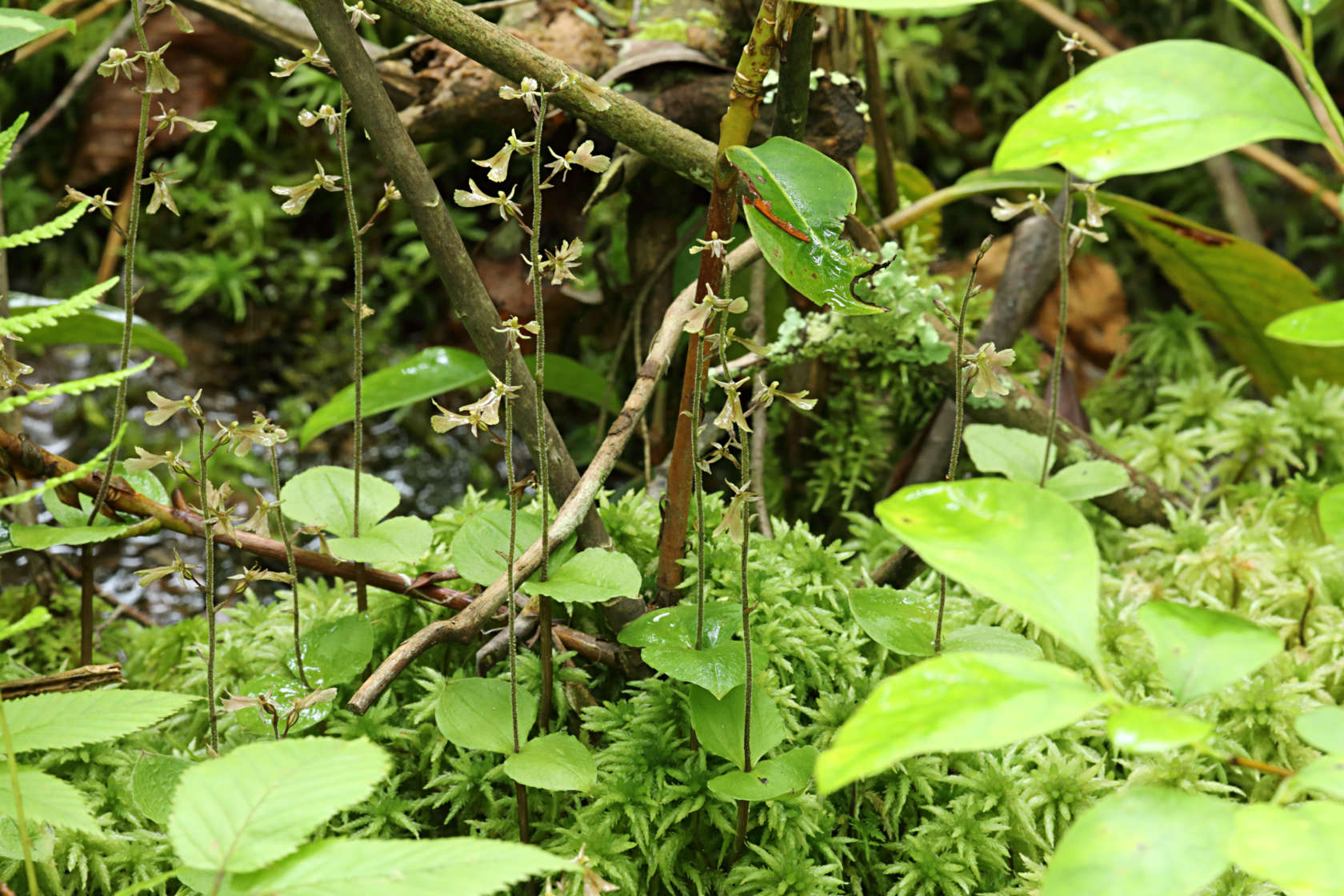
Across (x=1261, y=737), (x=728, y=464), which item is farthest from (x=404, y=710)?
(x=1261, y=737)

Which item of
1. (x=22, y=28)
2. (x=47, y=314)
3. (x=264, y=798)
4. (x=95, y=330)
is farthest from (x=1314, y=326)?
(x=95, y=330)

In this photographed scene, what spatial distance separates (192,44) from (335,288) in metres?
0.76

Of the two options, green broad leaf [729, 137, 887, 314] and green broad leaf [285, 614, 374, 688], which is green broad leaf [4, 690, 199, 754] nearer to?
green broad leaf [285, 614, 374, 688]

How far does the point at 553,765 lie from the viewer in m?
1.14

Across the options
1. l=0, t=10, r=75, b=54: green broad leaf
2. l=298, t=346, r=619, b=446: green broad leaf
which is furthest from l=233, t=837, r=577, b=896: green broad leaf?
l=298, t=346, r=619, b=446: green broad leaf

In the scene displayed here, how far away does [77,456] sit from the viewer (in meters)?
2.34

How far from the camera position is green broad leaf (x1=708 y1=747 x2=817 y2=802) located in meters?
1.11

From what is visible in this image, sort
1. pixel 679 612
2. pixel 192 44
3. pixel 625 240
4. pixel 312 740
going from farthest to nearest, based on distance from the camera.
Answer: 1. pixel 192 44
2. pixel 625 240
3. pixel 679 612
4. pixel 312 740

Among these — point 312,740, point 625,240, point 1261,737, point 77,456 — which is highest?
point 625,240

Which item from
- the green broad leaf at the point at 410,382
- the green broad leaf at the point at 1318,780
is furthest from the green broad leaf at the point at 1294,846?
the green broad leaf at the point at 410,382

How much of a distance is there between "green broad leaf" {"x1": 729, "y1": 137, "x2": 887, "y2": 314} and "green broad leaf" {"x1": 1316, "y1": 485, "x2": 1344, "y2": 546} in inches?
17.8

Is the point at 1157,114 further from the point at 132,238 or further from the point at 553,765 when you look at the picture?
the point at 132,238

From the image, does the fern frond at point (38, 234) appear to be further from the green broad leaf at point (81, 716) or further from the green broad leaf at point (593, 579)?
the green broad leaf at point (593, 579)

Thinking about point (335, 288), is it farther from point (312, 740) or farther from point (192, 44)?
point (312, 740)
